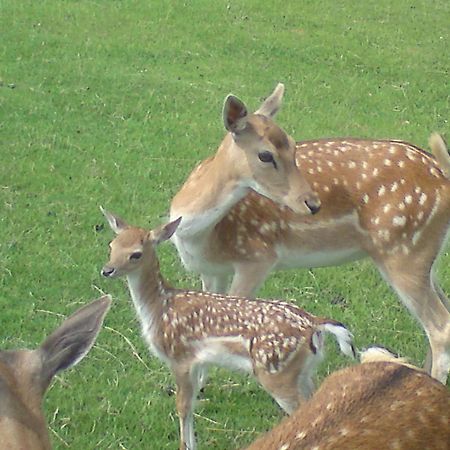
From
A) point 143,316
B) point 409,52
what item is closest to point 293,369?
point 143,316

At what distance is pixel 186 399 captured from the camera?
4910 millimetres

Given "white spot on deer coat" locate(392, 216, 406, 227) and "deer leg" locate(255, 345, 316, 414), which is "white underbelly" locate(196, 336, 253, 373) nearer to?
"deer leg" locate(255, 345, 316, 414)

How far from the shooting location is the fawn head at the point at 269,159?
5414 mm

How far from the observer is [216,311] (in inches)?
192

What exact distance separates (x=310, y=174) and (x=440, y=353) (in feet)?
3.86

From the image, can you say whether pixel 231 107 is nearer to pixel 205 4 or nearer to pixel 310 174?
pixel 310 174

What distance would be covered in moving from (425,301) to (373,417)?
2.34 metres

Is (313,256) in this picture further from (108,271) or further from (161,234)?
(108,271)

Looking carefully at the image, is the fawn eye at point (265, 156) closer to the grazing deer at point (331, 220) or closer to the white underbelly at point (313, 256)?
the grazing deer at point (331, 220)

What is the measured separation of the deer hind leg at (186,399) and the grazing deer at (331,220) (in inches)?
30.8

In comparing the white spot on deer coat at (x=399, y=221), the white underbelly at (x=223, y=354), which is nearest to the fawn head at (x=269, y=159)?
the white spot on deer coat at (x=399, y=221)

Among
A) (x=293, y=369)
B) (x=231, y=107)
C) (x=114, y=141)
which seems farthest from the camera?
(x=114, y=141)

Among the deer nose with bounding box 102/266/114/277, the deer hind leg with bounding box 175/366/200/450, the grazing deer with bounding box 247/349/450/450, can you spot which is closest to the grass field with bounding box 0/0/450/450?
the deer hind leg with bounding box 175/366/200/450

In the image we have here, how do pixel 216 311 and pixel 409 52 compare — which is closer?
pixel 216 311
